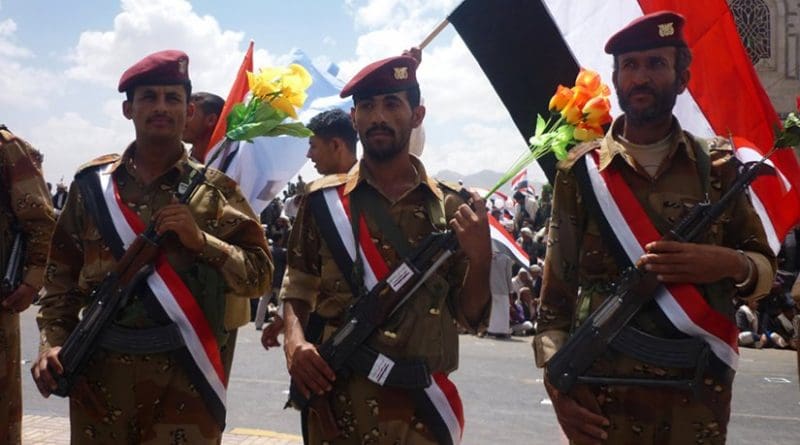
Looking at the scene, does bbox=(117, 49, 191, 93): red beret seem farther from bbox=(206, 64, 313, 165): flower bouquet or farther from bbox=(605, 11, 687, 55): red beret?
bbox=(605, 11, 687, 55): red beret

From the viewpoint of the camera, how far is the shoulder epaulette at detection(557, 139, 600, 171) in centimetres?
268

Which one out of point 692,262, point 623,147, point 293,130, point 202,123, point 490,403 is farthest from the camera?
point 490,403

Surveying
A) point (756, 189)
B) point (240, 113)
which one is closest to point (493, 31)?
point (756, 189)

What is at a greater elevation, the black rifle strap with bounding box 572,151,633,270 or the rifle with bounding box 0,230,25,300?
the rifle with bounding box 0,230,25,300

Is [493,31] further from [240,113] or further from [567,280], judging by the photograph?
[567,280]

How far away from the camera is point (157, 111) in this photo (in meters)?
3.03

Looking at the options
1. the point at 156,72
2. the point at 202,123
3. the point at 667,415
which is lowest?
the point at 667,415

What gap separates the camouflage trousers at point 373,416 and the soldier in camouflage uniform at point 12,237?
6.32 ft

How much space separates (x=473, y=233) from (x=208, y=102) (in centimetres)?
250

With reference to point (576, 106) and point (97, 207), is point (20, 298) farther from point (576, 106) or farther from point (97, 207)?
point (576, 106)

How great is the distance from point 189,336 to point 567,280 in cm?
141

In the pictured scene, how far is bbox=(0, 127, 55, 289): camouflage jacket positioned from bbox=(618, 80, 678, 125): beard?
9.52 feet

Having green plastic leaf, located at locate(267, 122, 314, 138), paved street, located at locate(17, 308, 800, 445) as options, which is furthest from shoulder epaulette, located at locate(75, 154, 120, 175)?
paved street, located at locate(17, 308, 800, 445)

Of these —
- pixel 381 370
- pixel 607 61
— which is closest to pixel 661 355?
pixel 381 370
